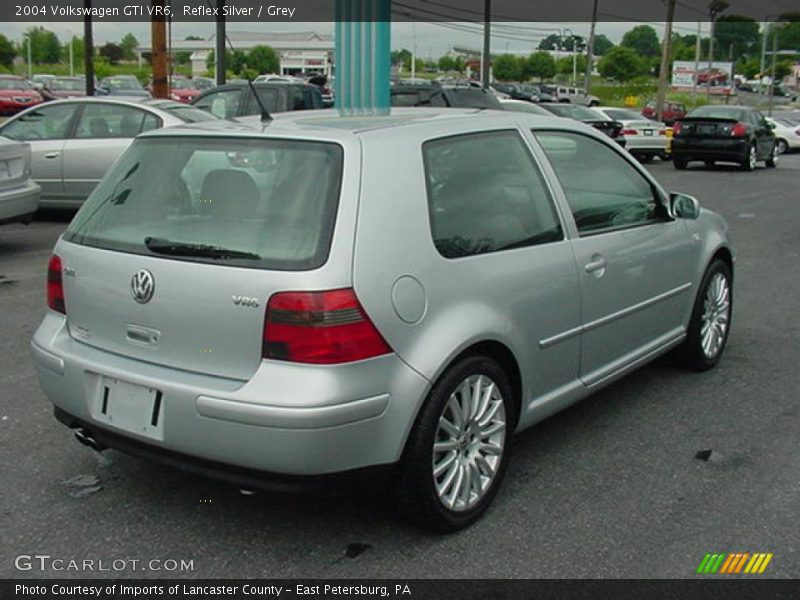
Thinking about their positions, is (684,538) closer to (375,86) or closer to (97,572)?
(97,572)

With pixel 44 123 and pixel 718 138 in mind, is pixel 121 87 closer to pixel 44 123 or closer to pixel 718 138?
pixel 718 138

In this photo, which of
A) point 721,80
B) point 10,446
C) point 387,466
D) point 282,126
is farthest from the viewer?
point 721,80

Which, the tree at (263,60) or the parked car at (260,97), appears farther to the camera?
the tree at (263,60)

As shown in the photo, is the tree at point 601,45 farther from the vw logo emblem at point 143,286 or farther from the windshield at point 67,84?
the vw logo emblem at point 143,286

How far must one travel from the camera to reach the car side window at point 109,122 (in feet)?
36.2

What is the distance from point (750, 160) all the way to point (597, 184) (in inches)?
744

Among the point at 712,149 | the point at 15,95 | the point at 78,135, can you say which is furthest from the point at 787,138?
the point at 15,95

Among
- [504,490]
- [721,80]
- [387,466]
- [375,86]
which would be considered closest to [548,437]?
[504,490]

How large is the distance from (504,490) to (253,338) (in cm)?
140

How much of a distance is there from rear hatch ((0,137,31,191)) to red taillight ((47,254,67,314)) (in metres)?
5.41

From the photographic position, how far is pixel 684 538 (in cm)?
351

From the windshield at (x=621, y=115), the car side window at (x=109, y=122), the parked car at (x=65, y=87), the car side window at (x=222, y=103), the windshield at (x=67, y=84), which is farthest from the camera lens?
the windshield at (x=67, y=84)

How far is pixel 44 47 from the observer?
106m

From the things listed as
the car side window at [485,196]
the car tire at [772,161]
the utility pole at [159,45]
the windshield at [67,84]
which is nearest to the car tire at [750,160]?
the car tire at [772,161]
